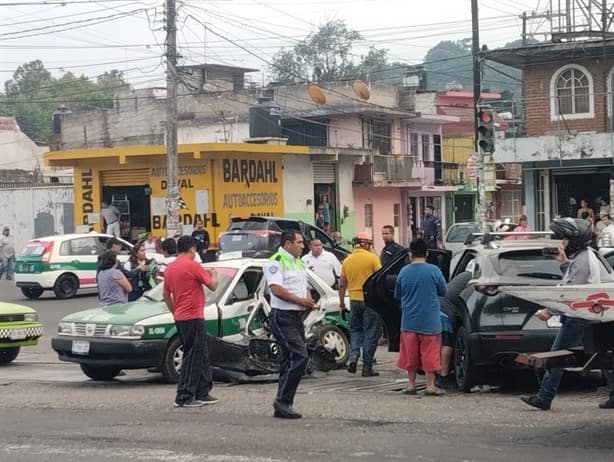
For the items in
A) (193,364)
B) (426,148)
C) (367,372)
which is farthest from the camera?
(426,148)

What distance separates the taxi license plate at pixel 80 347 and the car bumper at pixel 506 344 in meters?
4.62

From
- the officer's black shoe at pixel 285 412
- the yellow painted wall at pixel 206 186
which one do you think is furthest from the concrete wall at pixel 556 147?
the officer's black shoe at pixel 285 412

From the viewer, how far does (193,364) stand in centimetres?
1090

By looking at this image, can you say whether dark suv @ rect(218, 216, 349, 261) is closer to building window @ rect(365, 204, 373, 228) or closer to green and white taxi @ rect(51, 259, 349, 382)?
green and white taxi @ rect(51, 259, 349, 382)

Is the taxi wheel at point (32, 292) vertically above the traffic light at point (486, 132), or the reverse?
the traffic light at point (486, 132)

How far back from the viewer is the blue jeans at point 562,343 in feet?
30.6

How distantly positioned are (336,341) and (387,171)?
114 feet

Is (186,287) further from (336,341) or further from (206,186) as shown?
(206,186)

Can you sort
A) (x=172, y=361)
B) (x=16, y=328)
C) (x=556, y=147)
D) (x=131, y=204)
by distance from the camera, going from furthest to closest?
(x=131, y=204) → (x=556, y=147) → (x=16, y=328) → (x=172, y=361)

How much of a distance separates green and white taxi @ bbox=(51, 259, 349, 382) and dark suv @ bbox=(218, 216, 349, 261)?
408 inches

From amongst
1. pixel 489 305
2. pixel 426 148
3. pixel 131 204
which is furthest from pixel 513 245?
pixel 426 148

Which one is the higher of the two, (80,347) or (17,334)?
(80,347)

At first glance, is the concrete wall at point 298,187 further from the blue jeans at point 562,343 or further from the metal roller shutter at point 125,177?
the blue jeans at point 562,343

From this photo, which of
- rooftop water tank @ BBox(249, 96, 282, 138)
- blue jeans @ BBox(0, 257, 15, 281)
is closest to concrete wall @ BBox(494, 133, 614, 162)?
rooftop water tank @ BBox(249, 96, 282, 138)
